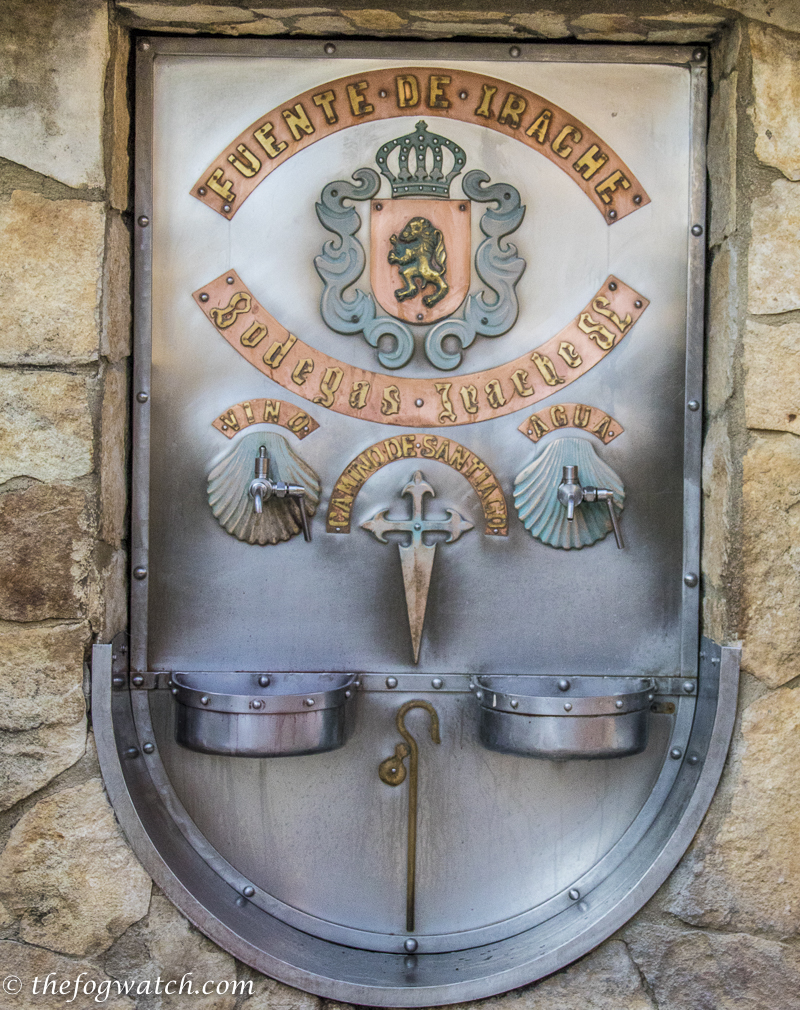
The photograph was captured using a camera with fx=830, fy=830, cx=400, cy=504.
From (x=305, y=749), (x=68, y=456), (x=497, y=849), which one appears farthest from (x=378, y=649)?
(x=68, y=456)

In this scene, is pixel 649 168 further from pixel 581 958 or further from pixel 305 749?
pixel 581 958

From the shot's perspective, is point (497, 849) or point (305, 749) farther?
point (497, 849)

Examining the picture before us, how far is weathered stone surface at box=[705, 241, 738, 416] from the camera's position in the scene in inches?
64.2

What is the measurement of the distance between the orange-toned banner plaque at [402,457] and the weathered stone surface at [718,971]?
0.86m

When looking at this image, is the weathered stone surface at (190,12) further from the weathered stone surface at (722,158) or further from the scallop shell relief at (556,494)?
the scallop shell relief at (556,494)

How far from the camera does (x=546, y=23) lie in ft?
5.41

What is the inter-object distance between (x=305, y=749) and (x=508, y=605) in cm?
52

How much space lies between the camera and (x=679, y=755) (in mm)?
1757

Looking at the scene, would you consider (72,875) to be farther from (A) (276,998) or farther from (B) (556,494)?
(B) (556,494)

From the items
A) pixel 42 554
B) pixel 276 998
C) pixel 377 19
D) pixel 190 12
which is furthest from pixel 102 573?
pixel 377 19

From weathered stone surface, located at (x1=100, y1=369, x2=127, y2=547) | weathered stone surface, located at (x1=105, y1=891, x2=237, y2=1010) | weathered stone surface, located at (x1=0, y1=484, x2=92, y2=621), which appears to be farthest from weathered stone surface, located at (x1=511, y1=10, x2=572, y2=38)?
weathered stone surface, located at (x1=105, y1=891, x2=237, y2=1010)

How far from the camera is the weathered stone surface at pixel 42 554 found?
1.54m

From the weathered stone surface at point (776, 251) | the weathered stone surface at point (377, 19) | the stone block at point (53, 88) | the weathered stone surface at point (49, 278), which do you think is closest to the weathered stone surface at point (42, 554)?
the weathered stone surface at point (49, 278)

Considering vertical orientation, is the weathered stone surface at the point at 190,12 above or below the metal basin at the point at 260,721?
above
